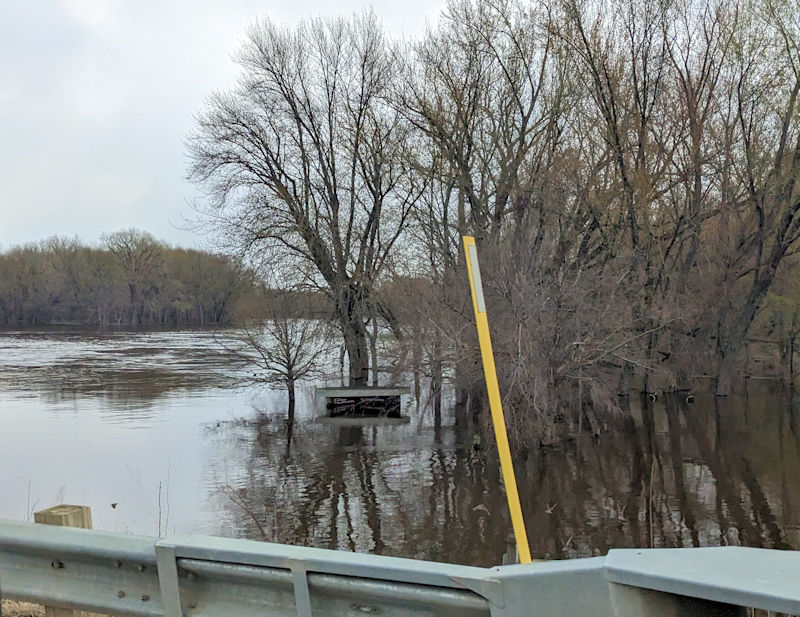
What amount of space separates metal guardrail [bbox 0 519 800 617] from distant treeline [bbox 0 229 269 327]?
104m

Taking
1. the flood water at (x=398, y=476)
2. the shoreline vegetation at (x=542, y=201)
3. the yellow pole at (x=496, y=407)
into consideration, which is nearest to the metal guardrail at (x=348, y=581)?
the yellow pole at (x=496, y=407)

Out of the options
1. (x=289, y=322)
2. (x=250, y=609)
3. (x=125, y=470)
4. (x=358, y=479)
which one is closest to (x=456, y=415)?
(x=289, y=322)

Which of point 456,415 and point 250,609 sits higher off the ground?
point 250,609

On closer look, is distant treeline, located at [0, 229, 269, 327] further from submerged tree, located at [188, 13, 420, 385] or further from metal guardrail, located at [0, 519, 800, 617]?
metal guardrail, located at [0, 519, 800, 617]

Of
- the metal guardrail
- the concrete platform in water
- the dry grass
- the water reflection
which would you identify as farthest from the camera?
the water reflection

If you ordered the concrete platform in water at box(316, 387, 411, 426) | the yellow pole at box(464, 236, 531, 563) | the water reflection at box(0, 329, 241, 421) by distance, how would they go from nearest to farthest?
the yellow pole at box(464, 236, 531, 563)
the concrete platform in water at box(316, 387, 411, 426)
the water reflection at box(0, 329, 241, 421)

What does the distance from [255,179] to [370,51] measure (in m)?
8.31

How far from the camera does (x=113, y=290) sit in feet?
363

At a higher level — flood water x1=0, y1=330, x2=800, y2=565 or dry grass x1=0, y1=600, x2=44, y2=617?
dry grass x1=0, y1=600, x2=44, y2=617

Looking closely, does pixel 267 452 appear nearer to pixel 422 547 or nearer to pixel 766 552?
pixel 422 547

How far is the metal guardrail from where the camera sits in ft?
6.48

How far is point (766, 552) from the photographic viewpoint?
2.06 metres

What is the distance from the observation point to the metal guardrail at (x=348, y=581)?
1.97 m

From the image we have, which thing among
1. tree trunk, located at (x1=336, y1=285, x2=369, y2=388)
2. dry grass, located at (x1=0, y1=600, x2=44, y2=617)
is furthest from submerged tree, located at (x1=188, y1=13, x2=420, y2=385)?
dry grass, located at (x1=0, y1=600, x2=44, y2=617)
